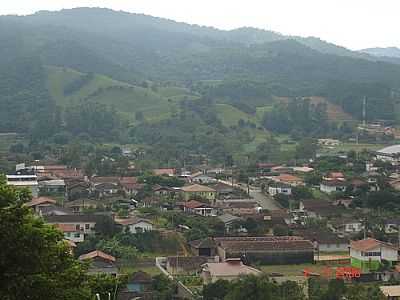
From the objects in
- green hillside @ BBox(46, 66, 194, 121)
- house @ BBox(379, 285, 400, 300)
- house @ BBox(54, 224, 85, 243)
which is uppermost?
green hillside @ BBox(46, 66, 194, 121)

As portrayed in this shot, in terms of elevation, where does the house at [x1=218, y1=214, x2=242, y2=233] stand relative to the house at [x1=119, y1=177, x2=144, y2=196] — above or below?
above

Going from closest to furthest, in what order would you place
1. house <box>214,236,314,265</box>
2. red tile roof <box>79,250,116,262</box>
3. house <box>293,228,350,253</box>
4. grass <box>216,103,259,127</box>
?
red tile roof <box>79,250,116,262</box> < house <box>214,236,314,265</box> < house <box>293,228,350,253</box> < grass <box>216,103,259,127</box>

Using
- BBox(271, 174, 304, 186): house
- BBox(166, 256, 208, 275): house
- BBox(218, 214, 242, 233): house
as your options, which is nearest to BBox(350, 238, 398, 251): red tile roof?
BBox(166, 256, 208, 275): house

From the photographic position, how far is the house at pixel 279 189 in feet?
107

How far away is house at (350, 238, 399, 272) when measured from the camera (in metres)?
20.4

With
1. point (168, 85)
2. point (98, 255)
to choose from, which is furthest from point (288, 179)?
point (168, 85)

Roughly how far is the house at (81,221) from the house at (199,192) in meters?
7.33

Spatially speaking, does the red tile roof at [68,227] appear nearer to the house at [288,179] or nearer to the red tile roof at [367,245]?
the red tile roof at [367,245]

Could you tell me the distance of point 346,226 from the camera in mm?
25547

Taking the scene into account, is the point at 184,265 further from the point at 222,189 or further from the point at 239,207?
the point at 222,189

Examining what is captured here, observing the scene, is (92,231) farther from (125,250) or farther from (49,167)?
(49,167)

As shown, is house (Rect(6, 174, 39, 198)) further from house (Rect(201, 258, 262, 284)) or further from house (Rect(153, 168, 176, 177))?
house (Rect(201, 258, 262, 284))

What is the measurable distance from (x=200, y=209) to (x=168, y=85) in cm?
5149

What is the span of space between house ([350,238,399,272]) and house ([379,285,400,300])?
11.0 feet
